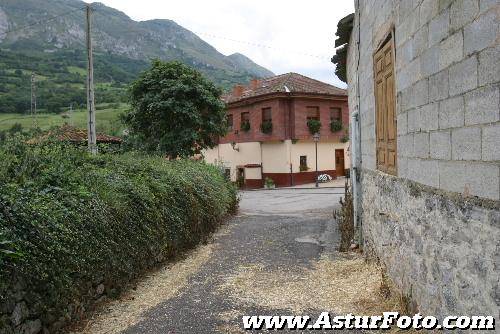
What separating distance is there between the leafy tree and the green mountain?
1924mm

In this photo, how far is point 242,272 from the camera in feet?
22.8

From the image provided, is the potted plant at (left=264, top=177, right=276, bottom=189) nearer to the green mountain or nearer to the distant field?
the green mountain

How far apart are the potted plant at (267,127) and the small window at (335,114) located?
4.66 m

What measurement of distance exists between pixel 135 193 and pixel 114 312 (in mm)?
1852

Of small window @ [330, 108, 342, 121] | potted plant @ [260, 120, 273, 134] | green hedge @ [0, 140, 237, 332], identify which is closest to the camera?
green hedge @ [0, 140, 237, 332]

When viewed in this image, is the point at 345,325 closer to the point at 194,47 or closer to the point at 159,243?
the point at 159,243

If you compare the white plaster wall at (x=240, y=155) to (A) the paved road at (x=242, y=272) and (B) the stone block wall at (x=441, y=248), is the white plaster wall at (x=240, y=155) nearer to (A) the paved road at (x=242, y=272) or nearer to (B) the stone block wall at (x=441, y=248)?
(A) the paved road at (x=242, y=272)

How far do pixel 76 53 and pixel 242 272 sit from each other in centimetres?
9688

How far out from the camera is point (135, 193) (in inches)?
257

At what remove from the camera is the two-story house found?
2809 centimetres

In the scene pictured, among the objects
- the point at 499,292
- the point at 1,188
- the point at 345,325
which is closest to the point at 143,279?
the point at 1,188

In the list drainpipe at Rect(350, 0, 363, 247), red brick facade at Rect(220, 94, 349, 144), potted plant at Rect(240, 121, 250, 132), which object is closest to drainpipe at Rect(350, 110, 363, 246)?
drainpipe at Rect(350, 0, 363, 247)

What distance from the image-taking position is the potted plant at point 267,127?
28.3m

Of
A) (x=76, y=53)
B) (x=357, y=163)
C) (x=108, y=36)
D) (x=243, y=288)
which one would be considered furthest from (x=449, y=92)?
(x=108, y=36)
